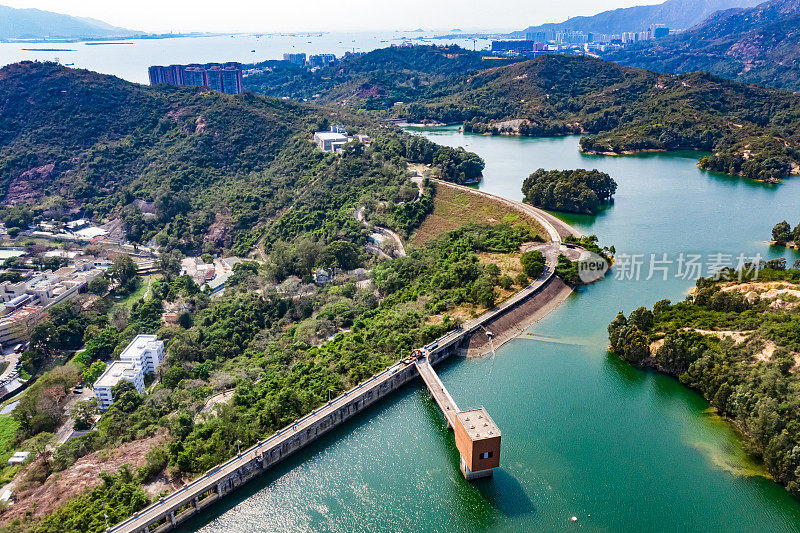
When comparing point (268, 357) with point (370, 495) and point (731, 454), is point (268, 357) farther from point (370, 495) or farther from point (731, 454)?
point (731, 454)

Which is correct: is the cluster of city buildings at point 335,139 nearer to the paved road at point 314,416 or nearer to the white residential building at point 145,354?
the paved road at point 314,416

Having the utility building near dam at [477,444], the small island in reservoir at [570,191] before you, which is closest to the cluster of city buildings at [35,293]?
the utility building near dam at [477,444]

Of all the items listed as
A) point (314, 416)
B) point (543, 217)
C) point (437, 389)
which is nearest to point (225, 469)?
point (314, 416)

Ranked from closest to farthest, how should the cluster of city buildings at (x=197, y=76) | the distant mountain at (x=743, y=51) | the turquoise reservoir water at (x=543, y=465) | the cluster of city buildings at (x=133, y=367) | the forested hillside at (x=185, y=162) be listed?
the turquoise reservoir water at (x=543, y=465) → the cluster of city buildings at (x=133, y=367) → the forested hillside at (x=185, y=162) → the cluster of city buildings at (x=197, y=76) → the distant mountain at (x=743, y=51)

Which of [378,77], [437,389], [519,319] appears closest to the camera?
[437,389]

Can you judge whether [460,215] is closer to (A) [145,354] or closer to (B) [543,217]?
(B) [543,217]

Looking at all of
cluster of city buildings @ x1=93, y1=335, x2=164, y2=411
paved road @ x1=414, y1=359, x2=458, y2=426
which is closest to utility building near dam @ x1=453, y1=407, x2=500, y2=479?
paved road @ x1=414, y1=359, x2=458, y2=426

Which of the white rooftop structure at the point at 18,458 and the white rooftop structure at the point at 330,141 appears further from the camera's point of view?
the white rooftop structure at the point at 330,141

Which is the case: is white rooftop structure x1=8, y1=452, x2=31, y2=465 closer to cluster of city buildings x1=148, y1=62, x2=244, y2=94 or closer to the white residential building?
the white residential building
